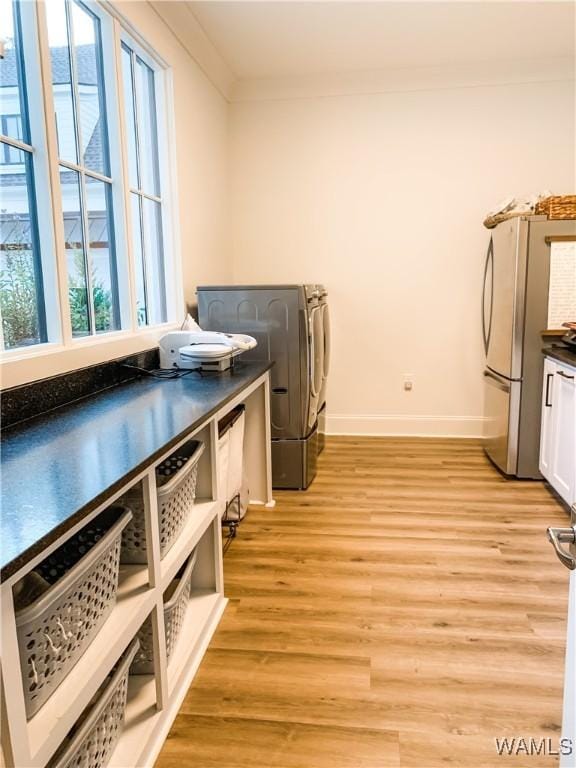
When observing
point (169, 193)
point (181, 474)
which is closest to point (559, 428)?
point (181, 474)

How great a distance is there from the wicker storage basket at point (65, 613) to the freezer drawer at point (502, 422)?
268 cm

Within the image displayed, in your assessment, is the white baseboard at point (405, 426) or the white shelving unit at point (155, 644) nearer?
the white shelving unit at point (155, 644)

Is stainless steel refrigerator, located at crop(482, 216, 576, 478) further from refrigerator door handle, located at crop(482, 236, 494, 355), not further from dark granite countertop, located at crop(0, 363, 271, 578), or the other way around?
dark granite countertop, located at crop(0, 363, 271, 578)

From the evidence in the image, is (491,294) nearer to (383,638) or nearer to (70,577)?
(383,638)

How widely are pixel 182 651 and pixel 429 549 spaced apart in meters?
1.27

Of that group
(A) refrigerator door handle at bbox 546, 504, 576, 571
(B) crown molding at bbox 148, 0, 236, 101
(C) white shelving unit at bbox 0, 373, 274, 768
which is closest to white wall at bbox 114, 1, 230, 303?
(B) crown molding at bbox 148, 0, 236, 101

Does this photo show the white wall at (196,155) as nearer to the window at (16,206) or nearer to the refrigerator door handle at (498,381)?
the window at (16,206)

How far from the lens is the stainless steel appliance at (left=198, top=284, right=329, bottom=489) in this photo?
312 centimetres

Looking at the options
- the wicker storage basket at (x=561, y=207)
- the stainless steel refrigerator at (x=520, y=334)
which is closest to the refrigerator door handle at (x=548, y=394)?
the stainless steel refrigerator at (x=520, y=334)

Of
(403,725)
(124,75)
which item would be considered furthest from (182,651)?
(124,75)

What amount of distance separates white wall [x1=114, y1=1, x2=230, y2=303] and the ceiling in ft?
0.93

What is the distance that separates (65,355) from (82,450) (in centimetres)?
73

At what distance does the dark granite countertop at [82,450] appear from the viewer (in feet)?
3.11

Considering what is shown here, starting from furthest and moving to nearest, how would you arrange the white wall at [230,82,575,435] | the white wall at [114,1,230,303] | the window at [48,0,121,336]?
the white wall at [230,82,575,435] → the white wall at [114,1,230,303] → the window at [48,0,121,336]
